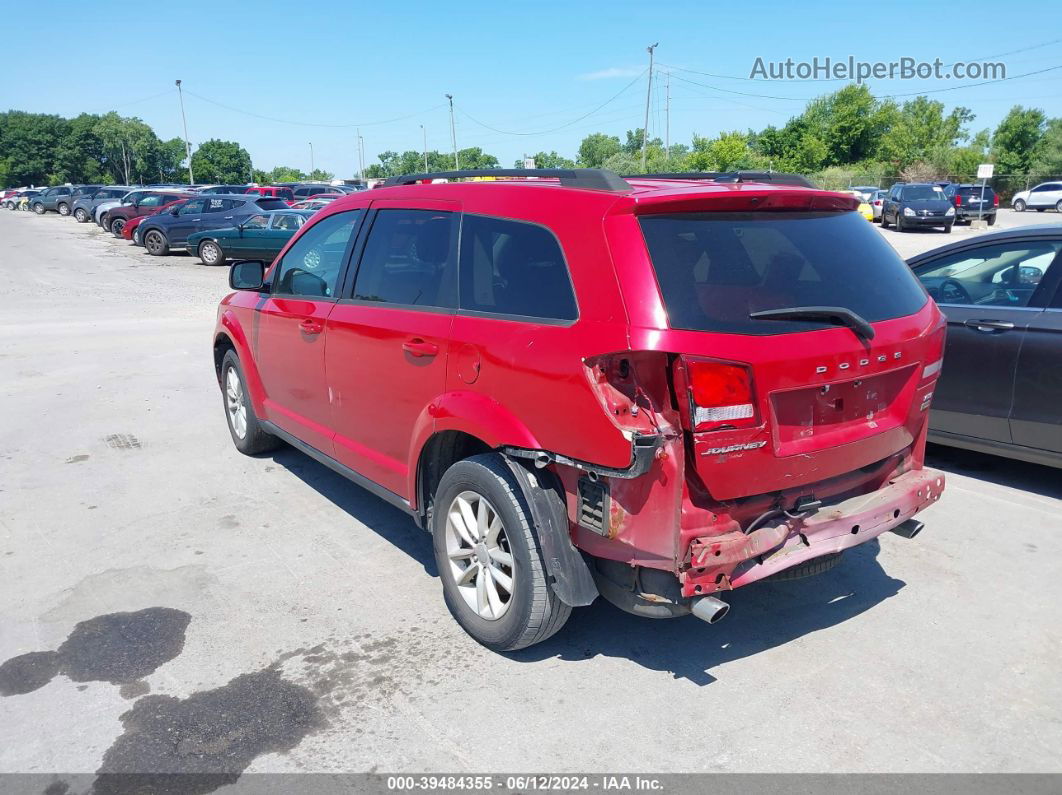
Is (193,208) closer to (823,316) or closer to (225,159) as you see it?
(823,316)

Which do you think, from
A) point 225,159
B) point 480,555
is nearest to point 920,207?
point 480,555

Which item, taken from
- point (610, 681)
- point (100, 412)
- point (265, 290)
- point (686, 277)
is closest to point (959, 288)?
point (686, 277)

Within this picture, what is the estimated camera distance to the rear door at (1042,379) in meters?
4.97

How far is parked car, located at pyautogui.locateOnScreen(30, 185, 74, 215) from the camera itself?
53.6 metres

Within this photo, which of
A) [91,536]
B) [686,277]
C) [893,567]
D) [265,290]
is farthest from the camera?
[265,290]

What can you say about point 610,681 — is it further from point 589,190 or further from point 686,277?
point 589,190

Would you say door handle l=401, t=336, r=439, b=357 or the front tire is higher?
door handle l=401, t=336, r=439, b=357

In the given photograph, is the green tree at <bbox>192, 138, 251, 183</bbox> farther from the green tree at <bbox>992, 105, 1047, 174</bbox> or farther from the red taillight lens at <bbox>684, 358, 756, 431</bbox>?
the red taillight lens at <bbox>684, 358, 756, 431</bbox>

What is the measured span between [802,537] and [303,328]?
3.07 meters

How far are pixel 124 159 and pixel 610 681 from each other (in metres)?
128

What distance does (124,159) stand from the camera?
114 m

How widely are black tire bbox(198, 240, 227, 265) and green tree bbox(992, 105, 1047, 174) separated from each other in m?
60.3

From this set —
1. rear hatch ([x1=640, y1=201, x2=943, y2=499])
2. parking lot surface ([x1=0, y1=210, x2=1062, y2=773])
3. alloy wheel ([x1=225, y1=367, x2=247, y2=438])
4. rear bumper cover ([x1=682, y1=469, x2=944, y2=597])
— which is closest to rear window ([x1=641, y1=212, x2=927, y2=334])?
rear hatch ([x1=640, y1=201, x2=943, y2=499])

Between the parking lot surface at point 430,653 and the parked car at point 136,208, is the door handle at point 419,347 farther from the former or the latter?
the parked car at point 136,208
